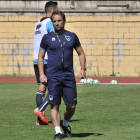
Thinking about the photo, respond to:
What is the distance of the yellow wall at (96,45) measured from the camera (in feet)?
87.0

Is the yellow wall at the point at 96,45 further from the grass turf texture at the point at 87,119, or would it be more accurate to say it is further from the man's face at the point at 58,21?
the man's face at the point at 58,21

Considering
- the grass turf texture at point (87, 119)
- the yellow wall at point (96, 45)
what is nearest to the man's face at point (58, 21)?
the grass turf texture at point (87, 119)

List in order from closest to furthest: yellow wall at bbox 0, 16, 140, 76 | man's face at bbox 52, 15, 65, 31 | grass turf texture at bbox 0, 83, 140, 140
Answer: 1. man's face at bbox 52, 15, 65, 31
2. grass turf texture at bbox 0, 83, 140, 140
3. yellow wall at bbox 0, 16, 140, 76

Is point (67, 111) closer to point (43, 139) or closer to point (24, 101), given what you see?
point (43, 139)

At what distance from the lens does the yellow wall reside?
2653cm

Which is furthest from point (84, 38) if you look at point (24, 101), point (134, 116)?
point (134, 116)

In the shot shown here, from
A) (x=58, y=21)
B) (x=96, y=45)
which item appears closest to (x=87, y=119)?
(x=58, y=21)

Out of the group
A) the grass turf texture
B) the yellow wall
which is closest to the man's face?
the grass turf texture

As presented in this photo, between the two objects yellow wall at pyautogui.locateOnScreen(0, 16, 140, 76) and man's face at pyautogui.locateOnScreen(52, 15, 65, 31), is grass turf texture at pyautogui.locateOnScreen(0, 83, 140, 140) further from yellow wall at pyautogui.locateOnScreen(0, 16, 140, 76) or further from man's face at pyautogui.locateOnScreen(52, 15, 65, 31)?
yellow wall at pyautogui.locateOnScreen(0, 16, 140, 76)

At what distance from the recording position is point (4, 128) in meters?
8.71

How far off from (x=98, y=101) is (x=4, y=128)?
199 inches

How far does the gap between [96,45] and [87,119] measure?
55.4 ft

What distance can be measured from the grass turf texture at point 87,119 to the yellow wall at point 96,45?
11512mm

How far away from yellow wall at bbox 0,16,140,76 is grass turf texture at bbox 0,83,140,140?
37.8ft
